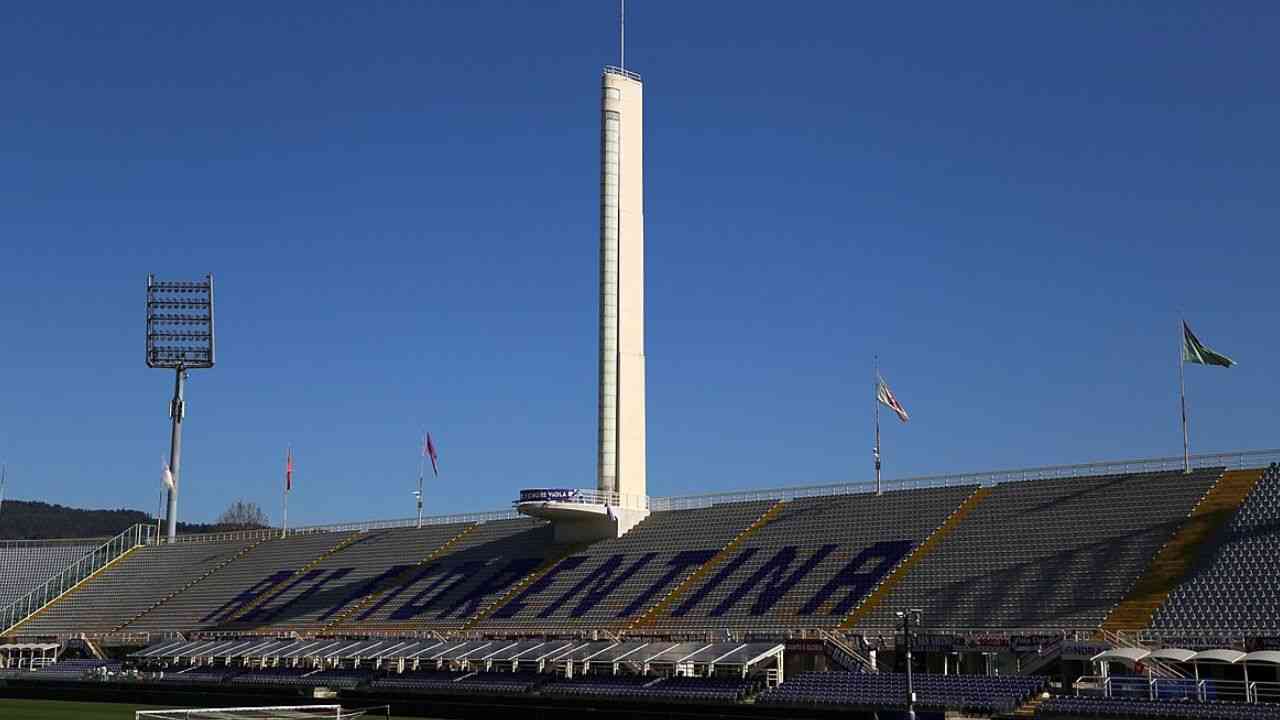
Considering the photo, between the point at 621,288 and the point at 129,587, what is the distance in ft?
140

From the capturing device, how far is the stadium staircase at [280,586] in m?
86.1

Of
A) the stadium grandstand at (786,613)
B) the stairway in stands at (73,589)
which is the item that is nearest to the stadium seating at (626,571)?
the stadium grandstand at (786,613)

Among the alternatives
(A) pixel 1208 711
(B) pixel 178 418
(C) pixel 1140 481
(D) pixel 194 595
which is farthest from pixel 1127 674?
(B) pixel 178 418

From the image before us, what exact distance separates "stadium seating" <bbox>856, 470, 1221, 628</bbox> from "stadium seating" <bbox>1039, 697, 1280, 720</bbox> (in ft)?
24.9

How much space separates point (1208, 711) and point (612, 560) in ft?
124

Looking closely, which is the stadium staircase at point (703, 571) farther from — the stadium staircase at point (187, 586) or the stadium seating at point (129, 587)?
the stadium seating at point (129, 587)

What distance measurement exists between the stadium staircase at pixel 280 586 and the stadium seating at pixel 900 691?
4187 cm

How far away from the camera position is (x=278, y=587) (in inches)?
3531

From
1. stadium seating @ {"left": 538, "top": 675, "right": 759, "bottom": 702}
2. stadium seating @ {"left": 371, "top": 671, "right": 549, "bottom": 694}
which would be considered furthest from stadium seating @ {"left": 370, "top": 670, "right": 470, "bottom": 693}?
stadium seating @ {"left": 538, "top": 675, "right": 759, "bottom": 702}

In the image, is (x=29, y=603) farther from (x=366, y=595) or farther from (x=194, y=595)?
(x=366, y=595)

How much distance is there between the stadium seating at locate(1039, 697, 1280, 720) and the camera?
139 ft

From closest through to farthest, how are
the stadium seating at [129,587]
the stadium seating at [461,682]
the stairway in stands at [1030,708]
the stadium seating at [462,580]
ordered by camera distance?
1. the stairway in stands at [1030,708]
2. the stadium seating at [461,682]
3. the stadium seating at [462,580]
4. the stadium seating at [129,587]

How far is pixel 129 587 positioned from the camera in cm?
9856

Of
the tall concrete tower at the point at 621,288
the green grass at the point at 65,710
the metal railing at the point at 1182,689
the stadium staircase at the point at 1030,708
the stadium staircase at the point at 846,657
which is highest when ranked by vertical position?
the tall concrete tower at the point at 621,288
